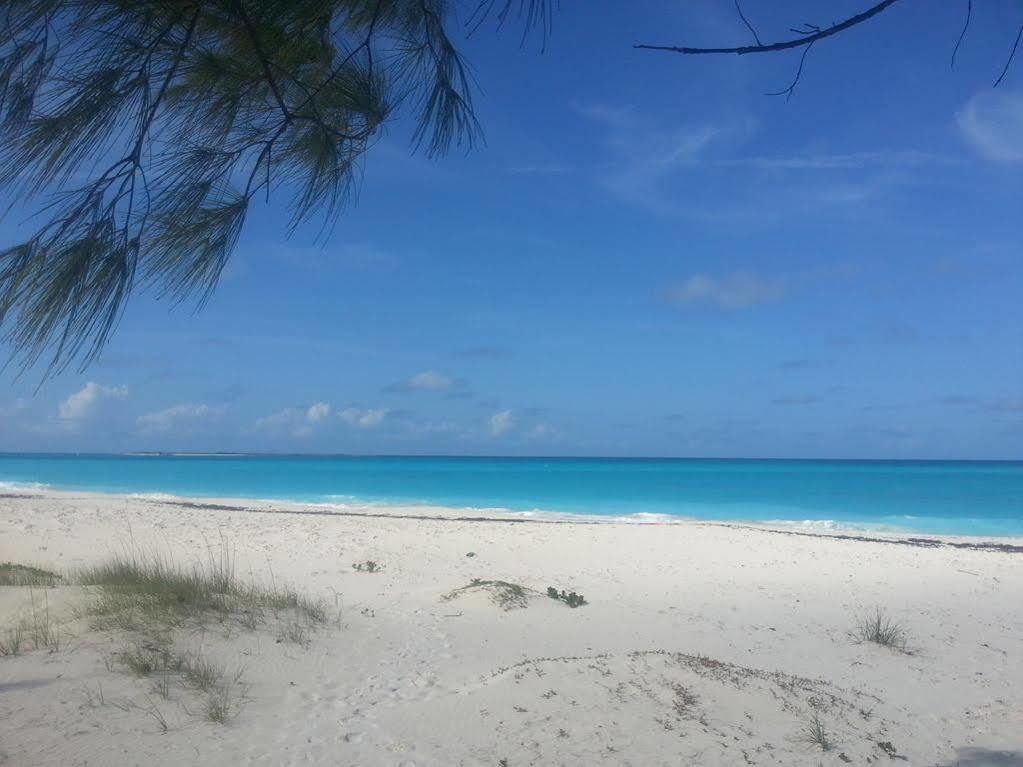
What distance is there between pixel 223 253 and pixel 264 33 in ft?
3.07

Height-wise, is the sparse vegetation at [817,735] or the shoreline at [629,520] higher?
the shoreline at [629,520]

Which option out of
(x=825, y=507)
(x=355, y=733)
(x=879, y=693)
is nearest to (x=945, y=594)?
(x=879, y=693)

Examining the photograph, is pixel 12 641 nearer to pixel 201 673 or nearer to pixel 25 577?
pixel 201 673

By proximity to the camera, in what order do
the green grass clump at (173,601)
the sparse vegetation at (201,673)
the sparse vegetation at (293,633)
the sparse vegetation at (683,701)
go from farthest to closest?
the sparse vegetation at (293,633) → the green grass clump at (173,601) → the sparse vegetation at (683,701) → the sparse vegetation at (201,673)

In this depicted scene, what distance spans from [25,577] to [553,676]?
574cm

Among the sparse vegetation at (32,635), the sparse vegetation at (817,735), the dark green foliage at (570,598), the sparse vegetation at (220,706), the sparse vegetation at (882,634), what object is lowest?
the sparse vegetation at (220,706)

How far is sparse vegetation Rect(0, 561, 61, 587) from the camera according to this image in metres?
7.30

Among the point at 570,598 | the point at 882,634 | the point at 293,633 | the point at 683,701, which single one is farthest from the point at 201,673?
Answer: the point at 882,634

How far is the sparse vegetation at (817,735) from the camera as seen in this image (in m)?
4.48

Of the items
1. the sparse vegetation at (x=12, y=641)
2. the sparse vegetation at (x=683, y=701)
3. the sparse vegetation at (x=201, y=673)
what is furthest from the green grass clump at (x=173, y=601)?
the sparse vegetation at (x=683, y=701)

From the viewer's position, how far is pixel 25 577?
7.61 m

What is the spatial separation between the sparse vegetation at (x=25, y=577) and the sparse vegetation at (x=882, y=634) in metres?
8.21

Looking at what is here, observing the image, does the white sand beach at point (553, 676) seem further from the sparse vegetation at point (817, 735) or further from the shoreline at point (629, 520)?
the shoreline at point (629, 520)

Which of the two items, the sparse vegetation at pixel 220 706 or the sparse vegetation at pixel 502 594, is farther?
the sparse vegetation at pixel 502 594
